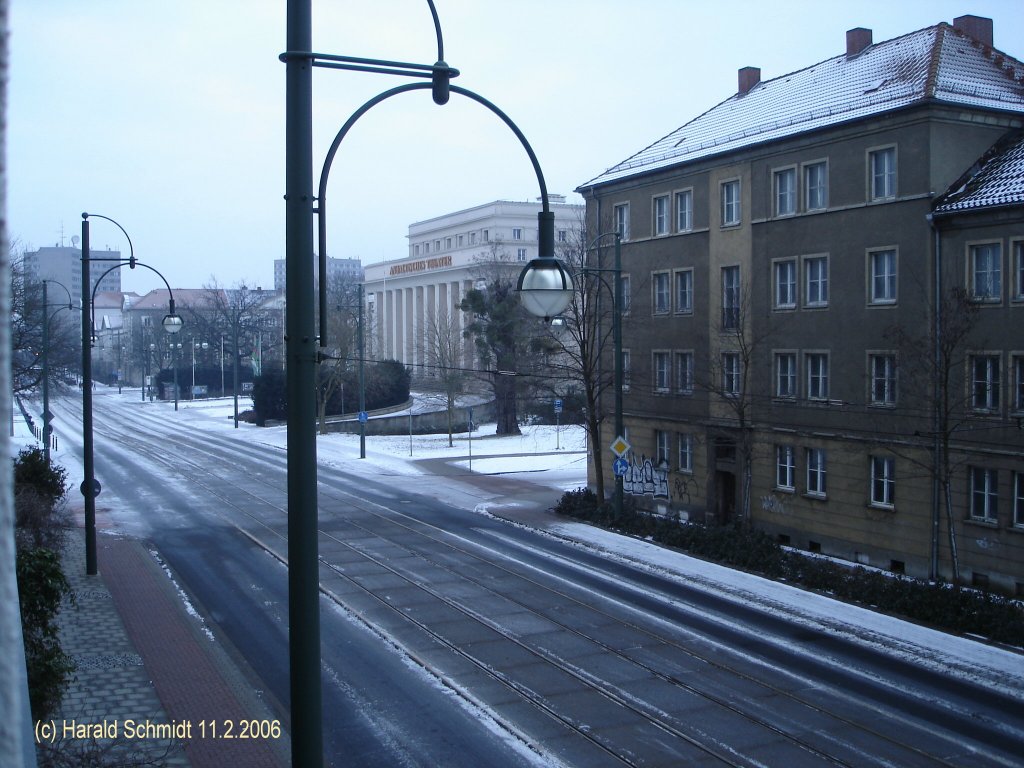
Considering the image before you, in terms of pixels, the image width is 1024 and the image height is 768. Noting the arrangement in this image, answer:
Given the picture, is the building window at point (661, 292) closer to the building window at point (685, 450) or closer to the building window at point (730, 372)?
the building window at point (730, 372)

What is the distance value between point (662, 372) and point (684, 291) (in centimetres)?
297

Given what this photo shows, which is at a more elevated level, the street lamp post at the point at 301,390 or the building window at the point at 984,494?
the street lamp post at the point at 301,390

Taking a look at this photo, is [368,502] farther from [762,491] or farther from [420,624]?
[420,624]

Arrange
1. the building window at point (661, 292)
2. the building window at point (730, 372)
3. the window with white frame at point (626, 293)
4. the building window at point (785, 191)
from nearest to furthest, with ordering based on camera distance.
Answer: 1. the building window at point (785, 191)
2. the building window at point (730, 372)
3. the building window at point (661, 292)
4. the window with white frame at point (626, 293)

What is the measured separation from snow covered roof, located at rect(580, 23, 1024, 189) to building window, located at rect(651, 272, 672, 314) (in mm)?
3770

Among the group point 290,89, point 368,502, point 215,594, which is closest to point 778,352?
point 368,502

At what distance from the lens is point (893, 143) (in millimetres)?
24719

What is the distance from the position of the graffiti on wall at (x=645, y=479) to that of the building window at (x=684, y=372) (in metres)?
3.14

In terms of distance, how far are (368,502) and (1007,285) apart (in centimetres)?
2156

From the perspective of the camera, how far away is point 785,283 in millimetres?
28438

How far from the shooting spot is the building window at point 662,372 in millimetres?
33125

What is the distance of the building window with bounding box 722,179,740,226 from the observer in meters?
30.2

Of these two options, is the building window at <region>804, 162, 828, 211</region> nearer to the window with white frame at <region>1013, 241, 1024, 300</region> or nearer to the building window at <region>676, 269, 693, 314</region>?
the building window at <region>676, 269, 693, 314</region>

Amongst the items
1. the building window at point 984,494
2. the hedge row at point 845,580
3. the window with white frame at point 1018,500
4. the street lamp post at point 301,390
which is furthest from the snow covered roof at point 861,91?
the street lamp post at point 301,390
